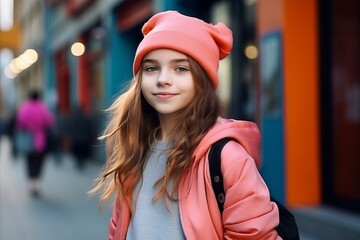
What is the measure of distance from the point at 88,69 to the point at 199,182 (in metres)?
18.8

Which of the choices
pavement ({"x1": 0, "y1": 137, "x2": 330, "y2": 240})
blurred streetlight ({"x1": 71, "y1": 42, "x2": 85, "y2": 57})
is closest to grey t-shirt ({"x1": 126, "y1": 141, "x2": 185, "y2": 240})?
pavement ({"x1": 0, "y1": 137, "x2": 330, "y2": 240})

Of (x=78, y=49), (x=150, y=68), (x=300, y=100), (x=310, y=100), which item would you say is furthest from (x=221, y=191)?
(x=78, y=49)

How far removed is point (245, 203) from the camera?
190 cm

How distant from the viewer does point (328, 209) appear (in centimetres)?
719

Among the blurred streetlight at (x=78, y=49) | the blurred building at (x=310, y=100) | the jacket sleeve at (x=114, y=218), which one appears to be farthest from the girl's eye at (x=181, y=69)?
the blurred streetlight at (x=78, y=49)

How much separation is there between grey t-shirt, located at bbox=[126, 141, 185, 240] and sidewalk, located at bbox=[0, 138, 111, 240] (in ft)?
10.9

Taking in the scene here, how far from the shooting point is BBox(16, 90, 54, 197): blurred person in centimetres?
1119

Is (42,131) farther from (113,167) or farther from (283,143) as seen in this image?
(113,167)

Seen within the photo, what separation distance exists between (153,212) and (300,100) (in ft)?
18.1

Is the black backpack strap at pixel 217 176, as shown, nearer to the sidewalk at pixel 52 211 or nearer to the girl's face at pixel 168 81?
the girl's face at pixel 168 81

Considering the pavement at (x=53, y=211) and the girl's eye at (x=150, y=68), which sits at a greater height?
the girl's eye at (x=150, y=68)

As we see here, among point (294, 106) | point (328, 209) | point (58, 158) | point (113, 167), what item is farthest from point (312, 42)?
point (58, 158)

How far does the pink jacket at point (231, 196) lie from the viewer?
1902mm

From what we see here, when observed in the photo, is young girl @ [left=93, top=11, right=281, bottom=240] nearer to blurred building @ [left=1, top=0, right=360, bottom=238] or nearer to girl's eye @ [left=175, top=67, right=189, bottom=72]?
girl's eye @ [left=175, top=67, right=189, bottom=72]
